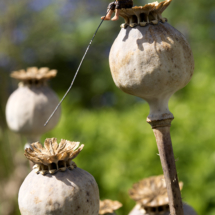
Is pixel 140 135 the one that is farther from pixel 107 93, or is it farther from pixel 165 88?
pixel 107 93

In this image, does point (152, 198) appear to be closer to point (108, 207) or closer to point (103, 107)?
point (108, 207)

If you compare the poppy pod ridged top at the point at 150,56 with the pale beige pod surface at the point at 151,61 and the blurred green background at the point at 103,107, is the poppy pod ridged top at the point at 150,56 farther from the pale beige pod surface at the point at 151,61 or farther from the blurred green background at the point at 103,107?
the blurred green background at the point at 103,107

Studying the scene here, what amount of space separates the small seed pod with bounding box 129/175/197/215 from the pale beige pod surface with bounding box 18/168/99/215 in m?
0.27

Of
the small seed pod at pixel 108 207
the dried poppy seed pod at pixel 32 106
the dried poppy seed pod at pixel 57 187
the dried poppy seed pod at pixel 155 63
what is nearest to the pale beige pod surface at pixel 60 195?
the dried poppy seed pod at pixel 57 187

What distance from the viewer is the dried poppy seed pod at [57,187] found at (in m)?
0.62

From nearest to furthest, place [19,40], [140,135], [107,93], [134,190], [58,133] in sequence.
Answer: [134,190]
[140,135]
[58,133]
[19,40]
[107,93]

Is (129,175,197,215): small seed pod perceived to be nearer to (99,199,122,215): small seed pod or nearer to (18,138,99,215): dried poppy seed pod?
(99,199,122,215): small seed pod

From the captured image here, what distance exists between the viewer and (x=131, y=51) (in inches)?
24.5

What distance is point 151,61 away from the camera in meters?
0.61

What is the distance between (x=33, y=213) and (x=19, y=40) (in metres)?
6.01

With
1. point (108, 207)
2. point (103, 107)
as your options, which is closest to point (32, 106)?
point (108, 207)

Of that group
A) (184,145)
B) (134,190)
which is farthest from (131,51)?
(184,145)

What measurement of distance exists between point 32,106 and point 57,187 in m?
0.50

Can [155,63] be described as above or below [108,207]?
above
